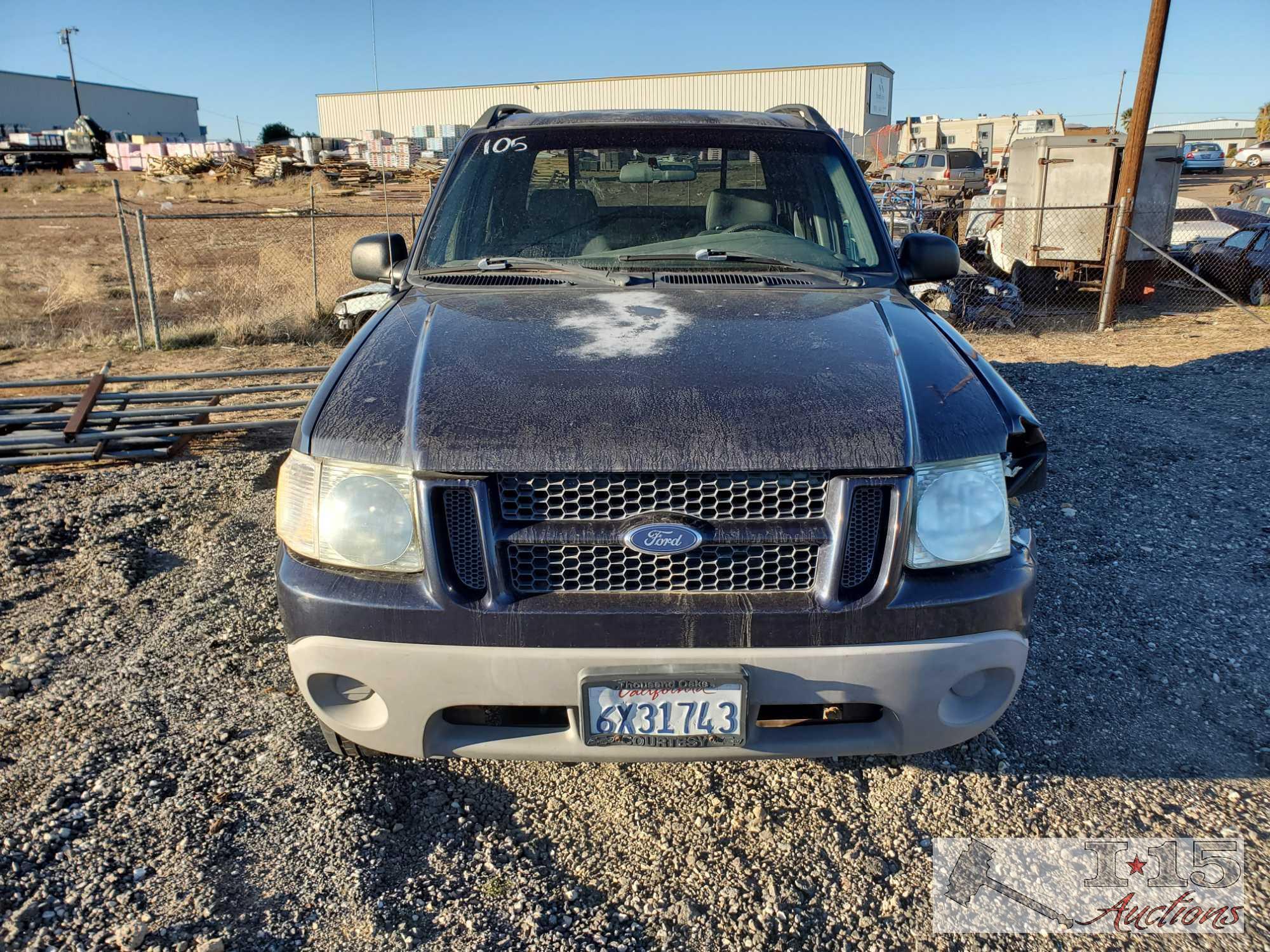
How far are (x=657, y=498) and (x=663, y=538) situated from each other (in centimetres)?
11

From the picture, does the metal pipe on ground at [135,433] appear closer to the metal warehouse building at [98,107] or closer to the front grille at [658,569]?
the front grille at [658,569]

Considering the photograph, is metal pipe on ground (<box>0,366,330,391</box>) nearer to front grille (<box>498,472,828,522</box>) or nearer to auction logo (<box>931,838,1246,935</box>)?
front grille (<box>498,472,828,522</box>)

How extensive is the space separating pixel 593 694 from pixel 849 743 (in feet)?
2.22

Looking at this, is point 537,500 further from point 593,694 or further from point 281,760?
point 281,760

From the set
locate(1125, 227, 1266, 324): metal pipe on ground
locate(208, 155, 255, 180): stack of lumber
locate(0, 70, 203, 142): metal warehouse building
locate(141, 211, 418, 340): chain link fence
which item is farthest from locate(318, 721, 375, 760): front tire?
locate(0, 70, 203, 142): metal warehouse building

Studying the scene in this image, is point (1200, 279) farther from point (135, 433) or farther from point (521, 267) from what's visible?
point (135, 433)

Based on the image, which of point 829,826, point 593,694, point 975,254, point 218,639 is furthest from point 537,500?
point 975,254

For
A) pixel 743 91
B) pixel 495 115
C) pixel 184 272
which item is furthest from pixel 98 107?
pixel 495 115

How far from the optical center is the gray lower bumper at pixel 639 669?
2.15 metres

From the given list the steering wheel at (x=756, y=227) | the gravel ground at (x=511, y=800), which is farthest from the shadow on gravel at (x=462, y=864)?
the steering wheel at (x=756, y=227)

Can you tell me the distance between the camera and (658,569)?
2.21 metres

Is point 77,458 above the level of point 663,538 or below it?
below

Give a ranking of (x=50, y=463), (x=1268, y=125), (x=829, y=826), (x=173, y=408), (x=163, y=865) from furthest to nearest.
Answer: (x=1268, y=125)
(x=173, y=408)
(x=50, y=463)
(x=829, y=826)
(x=163, y=865)

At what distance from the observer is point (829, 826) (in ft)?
8.62
